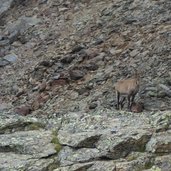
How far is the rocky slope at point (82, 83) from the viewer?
1047 centimetres

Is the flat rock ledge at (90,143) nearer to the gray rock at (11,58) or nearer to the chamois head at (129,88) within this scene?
the chamois head at (129,88)

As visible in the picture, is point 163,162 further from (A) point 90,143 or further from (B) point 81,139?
(B) point 81,139

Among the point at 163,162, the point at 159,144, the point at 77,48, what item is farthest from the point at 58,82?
the point at 163,162

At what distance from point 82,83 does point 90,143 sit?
340 inches

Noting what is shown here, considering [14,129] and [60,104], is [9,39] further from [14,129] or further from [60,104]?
[14,129]

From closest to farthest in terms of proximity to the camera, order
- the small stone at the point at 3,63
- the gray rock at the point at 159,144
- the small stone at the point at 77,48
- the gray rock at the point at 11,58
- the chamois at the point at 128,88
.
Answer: the gray rock at the point at 159,144
the chamois at the point at 128,88
the small stone at the point at 77,48
the small stone at the point at 3,63
the gray rock at the point at 11,58

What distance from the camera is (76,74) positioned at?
20.1m

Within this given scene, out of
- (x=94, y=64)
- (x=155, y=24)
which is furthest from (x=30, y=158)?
(x=155, y=24)

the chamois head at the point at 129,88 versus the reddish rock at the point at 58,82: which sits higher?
the chamois head at the point at 129,88

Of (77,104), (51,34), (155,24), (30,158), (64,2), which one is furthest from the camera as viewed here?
(64,2)

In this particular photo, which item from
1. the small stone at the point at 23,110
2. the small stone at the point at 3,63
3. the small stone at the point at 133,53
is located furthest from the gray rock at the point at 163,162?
the small stone at the point at 3,63

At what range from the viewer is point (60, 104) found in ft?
60.7

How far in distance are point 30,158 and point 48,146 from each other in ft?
1.65

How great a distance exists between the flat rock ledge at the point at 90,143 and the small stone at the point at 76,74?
7.44m
